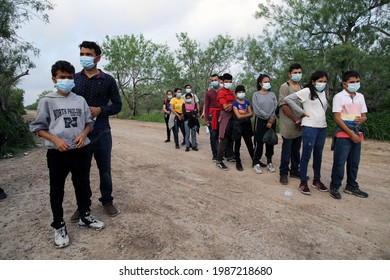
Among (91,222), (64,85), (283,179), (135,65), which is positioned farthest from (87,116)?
(135,65)

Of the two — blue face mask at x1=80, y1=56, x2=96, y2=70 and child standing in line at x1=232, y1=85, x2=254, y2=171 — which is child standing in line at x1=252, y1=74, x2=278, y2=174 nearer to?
child standing in line at x1=232, y1=85, x2=254, y2=171

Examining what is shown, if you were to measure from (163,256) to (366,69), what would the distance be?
9.67 metres

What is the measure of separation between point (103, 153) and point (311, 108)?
314 cm

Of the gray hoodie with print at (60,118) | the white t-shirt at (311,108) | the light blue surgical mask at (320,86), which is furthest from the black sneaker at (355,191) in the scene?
the gray hoodie with print at (60,118)

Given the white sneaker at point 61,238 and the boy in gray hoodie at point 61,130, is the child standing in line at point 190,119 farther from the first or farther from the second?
the white sneaker at point 61,238

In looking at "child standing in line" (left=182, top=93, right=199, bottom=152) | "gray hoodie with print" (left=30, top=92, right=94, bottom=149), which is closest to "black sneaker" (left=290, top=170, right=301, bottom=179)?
"child standing in line" (left=182, top=93, right=199, bottom=152)

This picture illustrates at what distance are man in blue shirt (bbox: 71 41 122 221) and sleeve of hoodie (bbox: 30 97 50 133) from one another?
1.52ft

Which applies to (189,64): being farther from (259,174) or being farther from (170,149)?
(259,174)

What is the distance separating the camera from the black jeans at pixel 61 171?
2.73 meters

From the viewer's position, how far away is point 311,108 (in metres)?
4.10

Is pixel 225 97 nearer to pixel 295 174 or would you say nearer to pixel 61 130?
pixel 295 174

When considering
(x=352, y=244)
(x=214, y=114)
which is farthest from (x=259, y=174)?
(x=352, y=244)

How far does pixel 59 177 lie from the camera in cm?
277

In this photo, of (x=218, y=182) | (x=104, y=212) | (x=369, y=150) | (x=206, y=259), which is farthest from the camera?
(x=369, y=150)
